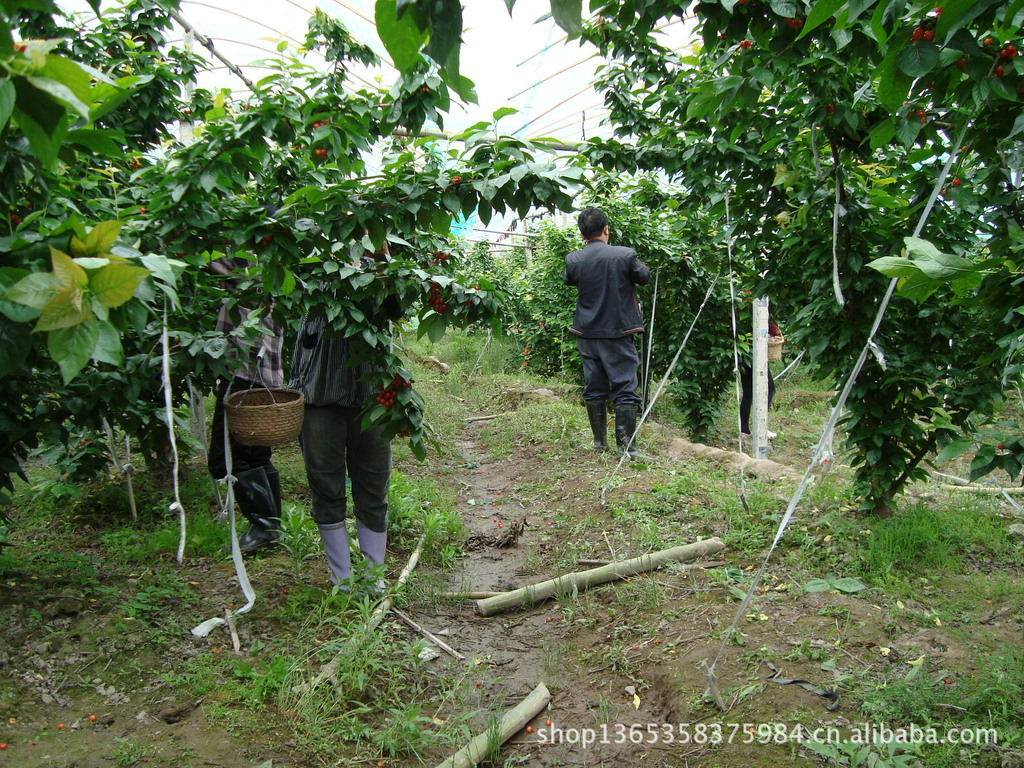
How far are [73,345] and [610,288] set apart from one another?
4.50 m

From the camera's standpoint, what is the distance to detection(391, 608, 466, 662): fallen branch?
3021 millimetres

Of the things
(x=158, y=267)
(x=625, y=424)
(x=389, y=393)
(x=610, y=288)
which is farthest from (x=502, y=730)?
(x=610, y=288)

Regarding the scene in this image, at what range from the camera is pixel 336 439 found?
10.4ft

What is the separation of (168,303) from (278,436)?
2.27 ft

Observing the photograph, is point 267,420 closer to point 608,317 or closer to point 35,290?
point 35,290

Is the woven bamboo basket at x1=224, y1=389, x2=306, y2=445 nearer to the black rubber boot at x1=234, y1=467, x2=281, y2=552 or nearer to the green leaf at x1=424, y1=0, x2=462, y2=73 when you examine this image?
the black rubber boot at x1=234, y1=467, x2=281, y2=552

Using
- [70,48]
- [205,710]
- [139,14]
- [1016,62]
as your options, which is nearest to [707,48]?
[1016,62]

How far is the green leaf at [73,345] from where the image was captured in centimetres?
103

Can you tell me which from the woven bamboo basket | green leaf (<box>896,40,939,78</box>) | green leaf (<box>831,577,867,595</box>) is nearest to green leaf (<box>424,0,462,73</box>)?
green leaf (<box>896,40,939,78</box>)

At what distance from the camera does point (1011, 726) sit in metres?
2.01

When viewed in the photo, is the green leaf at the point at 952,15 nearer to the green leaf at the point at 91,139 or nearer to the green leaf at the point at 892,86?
the green leaf at the point at 892,86

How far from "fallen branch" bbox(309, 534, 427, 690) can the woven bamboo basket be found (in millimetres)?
837

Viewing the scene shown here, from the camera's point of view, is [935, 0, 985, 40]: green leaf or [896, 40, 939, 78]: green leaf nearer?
[935, 0, 985, 40]: green leaf

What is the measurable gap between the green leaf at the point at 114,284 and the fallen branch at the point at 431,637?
7.66 feet
